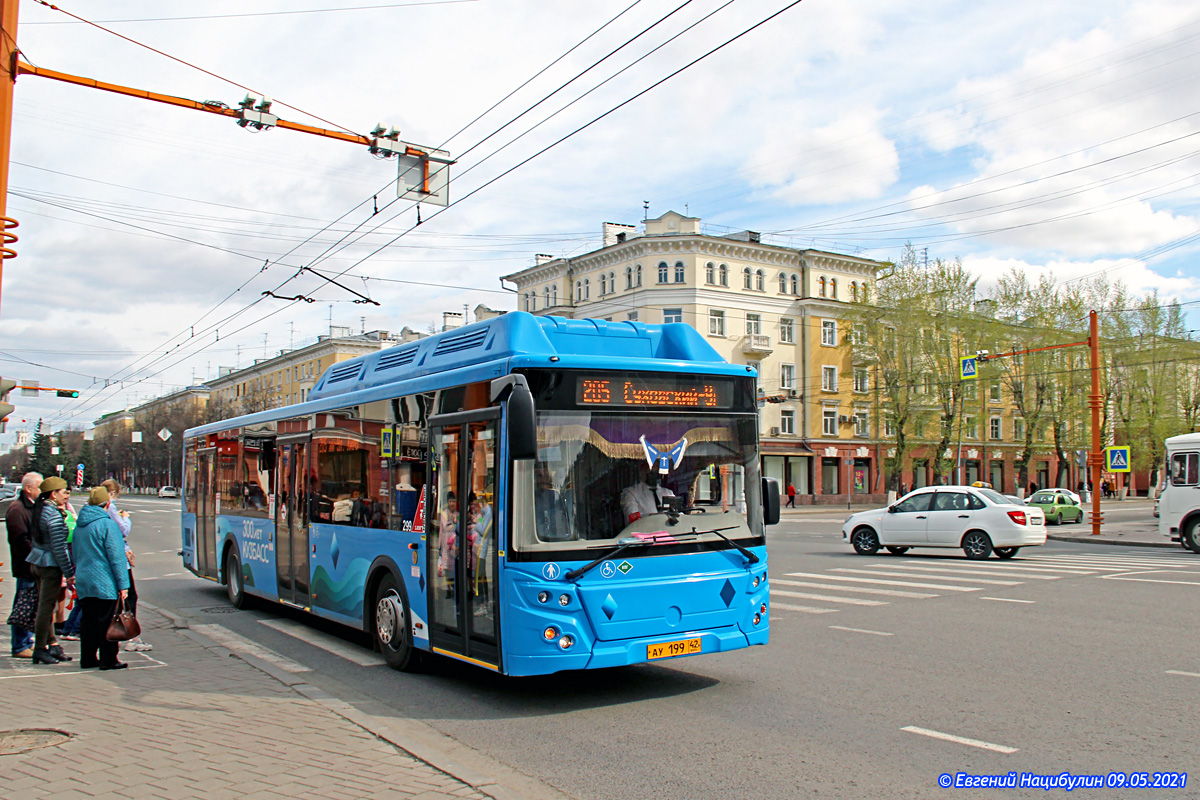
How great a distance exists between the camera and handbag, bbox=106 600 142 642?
8.71 meters

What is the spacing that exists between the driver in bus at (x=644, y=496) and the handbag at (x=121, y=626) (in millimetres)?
4859

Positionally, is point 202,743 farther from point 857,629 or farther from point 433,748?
point 857,629

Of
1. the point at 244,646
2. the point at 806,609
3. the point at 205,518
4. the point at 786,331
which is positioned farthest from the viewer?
the point at 786,331

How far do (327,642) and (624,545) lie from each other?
5051 millimetres

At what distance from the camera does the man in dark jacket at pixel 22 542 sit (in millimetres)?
9305

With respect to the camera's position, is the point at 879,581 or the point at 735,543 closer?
the point at 735,543

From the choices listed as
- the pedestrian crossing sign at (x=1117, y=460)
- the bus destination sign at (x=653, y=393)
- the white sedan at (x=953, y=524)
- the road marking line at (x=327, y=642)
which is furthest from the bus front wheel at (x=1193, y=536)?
the road marking line at (x=327, y=642)

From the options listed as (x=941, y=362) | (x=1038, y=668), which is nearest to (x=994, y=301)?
(x=941, y=362)

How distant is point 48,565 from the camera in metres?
9.10

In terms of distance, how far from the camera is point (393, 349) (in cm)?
1052

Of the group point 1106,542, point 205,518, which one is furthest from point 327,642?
point 1106,542

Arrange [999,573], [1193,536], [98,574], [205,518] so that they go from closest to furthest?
[98,574]
[205,518]
[999,573]
[1193,536]

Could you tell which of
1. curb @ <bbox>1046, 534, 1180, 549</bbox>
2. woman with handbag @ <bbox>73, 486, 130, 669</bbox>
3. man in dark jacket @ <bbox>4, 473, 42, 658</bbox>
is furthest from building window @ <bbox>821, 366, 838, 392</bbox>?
woman with handbag @ <bbox>73, 486, 130, 669</bbox>

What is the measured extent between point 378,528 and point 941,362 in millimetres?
50937
